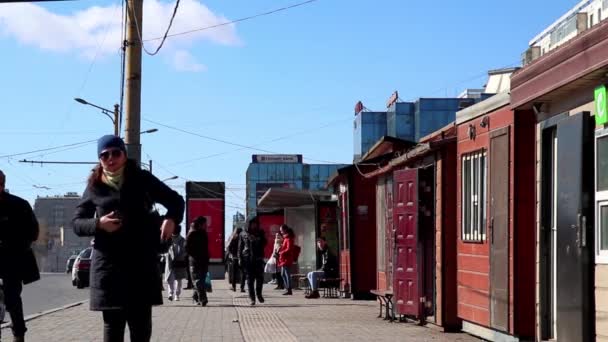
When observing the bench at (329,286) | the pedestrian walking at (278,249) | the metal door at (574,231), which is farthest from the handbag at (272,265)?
the metal door at (574,231)

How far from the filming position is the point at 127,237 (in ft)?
23.6

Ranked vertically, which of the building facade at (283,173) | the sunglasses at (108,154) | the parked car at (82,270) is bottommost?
the parked car at (82,270)

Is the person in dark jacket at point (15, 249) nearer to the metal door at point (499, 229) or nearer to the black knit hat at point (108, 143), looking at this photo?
the black knit hat at point (108, 143)

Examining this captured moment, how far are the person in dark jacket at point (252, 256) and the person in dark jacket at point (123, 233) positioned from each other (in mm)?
13823

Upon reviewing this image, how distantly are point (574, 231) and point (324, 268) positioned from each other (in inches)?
676

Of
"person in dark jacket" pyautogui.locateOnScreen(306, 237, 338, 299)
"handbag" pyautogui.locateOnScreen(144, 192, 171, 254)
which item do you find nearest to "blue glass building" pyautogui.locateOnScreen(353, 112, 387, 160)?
"person in dark jacket" pyautogui.locateOnScreen(306, 237, 338, 299)

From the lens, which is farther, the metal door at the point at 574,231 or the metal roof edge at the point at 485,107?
the metal roof edge at the point at 485,107

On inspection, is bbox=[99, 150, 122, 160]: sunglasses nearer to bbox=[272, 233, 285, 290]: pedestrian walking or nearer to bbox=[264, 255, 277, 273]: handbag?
bbox=[272, 233, 285, 290]: pedestrian walking

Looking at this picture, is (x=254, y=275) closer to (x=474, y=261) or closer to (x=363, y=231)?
(x=363, y=231)

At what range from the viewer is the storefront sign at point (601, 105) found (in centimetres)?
884

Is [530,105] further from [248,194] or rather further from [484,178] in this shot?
[248,194]

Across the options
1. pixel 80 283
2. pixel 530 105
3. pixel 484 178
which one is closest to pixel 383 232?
pixel 484 178

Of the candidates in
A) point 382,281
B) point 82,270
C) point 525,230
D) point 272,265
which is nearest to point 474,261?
point 525,230

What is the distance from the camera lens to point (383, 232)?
66.5 feet
